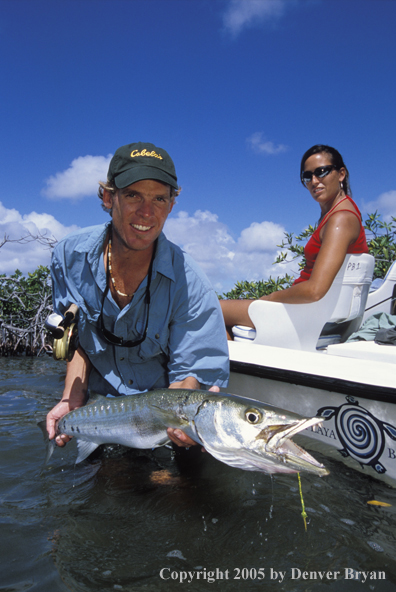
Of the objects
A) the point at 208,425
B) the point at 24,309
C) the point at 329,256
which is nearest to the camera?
the point at 208,425

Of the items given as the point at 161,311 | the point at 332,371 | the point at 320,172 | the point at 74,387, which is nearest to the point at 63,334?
the point at 74,387

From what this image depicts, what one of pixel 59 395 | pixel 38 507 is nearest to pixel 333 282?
pixel 38 507

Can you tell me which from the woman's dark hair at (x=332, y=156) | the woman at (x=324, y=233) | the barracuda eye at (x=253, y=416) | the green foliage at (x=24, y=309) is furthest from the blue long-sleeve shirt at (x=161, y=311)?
the green foliage at (x=24, y=309)

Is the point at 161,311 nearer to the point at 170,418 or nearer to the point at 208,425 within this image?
the point at 170,418

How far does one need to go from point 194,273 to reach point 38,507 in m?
1.93

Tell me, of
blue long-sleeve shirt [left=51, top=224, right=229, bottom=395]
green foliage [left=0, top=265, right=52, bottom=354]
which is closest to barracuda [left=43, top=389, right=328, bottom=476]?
blue long-sleeve shirt [left=51, top=224, right=229, bottom=395]

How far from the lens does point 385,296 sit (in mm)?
4445

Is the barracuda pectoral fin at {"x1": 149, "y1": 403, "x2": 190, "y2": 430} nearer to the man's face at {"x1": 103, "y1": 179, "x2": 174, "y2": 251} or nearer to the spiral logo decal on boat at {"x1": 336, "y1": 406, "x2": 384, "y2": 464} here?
the man's face at {"x1": 103, "y1": 179, "x2": 174, "y2": 251}

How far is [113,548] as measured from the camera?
2.21 meters

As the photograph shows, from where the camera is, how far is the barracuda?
189 centimetres

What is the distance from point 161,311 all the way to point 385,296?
106 inches

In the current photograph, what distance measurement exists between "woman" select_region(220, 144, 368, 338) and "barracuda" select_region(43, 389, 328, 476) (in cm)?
149

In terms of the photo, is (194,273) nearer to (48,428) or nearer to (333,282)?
(333,282)

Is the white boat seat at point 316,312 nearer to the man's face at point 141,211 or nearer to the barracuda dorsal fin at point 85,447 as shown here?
the man's face at point 141,211
